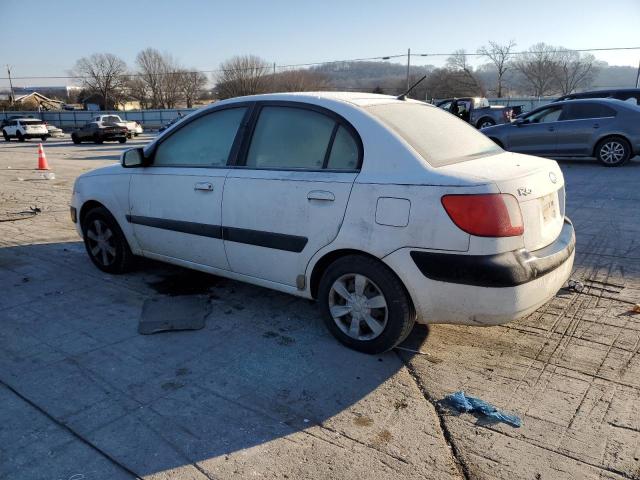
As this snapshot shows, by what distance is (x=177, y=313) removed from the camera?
4035 mm

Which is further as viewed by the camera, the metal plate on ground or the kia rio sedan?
the metal plate on ground

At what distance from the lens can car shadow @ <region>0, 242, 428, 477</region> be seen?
2.56 meters

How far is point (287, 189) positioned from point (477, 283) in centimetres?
139

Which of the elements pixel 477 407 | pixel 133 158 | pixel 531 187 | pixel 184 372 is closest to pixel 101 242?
pixel 133 158

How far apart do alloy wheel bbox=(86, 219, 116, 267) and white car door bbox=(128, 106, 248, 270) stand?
487 mm

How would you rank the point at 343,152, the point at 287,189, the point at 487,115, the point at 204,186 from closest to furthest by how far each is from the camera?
the point at 343,152, the point at 287,189, the point at 204,186, the point at 487,115

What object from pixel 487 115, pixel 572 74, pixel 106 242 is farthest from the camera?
pixel 572 74

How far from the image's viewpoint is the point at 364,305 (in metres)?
3.24

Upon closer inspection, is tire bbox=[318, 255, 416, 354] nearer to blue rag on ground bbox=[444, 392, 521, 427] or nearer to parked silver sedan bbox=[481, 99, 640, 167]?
blue rag on ground bbox=[444, 392, 521, 427]

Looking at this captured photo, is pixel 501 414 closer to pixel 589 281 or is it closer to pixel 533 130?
pixel 589 281

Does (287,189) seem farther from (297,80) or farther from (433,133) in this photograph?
(297,80)

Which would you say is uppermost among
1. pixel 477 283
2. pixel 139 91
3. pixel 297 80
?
pixel 297 80

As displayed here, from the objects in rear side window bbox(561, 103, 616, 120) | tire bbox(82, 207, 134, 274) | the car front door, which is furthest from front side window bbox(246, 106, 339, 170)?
rear side window bbox(561, 103, 616, 120)

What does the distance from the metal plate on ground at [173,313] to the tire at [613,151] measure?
35.0ft
